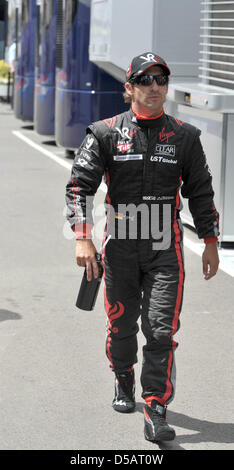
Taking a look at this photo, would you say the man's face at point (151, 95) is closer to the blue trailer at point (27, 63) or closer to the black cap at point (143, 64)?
the black cap at point (143, 64)

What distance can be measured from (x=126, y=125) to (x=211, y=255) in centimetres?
74

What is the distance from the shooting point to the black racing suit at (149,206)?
16.0ft

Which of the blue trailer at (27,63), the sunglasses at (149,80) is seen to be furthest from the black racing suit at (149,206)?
the blue trailer at (27,63)

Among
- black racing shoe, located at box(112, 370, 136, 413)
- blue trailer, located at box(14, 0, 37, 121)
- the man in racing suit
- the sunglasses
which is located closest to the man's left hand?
the man in racing suit

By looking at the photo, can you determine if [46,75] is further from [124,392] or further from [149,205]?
[149,205]

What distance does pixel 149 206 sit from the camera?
16.1 ft

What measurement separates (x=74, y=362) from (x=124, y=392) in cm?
89

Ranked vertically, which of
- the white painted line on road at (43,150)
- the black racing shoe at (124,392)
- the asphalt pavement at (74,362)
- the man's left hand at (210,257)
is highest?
the man's left hand at (210,257)

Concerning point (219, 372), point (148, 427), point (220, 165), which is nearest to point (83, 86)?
point (220, 165)

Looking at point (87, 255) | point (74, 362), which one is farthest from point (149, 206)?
point (74, 362)

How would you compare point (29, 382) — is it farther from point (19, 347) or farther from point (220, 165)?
point (220, 165)

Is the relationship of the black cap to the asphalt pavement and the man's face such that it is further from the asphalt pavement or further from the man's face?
the asphalt pavement

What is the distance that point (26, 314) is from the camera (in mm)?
7246

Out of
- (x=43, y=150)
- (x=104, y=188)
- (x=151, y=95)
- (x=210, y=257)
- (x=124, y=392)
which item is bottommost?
(x=43, y=150)
